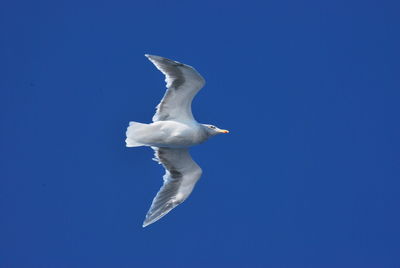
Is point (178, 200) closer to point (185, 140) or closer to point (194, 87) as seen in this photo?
point (185, 140)

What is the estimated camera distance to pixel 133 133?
13.9m

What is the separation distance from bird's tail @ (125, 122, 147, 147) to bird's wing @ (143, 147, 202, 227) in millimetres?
822

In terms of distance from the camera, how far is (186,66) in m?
13.6

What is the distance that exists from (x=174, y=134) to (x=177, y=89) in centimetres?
84

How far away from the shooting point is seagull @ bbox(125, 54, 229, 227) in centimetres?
1391

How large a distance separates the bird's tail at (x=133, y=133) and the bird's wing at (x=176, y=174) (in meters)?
0.82

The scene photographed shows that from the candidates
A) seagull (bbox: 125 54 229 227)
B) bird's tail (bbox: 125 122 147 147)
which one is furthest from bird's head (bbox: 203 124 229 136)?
bird's tail (bbox: 125 122 147 147)

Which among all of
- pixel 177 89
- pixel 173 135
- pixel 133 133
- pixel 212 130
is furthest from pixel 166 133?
pixel 212 130

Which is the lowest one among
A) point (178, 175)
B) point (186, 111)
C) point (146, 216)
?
point (146, 216)

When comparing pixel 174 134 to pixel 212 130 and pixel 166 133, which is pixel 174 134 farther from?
pixel 212 130

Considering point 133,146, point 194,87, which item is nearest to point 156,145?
point 133,146

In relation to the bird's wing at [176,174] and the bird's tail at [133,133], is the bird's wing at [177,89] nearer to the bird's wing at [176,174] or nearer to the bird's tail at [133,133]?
the bird's tail at [133,133]

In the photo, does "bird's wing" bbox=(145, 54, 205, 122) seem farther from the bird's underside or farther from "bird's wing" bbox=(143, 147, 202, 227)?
"bird's wing" bbox=(143, 147, 202, 227)

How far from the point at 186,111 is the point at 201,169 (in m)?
1.21
